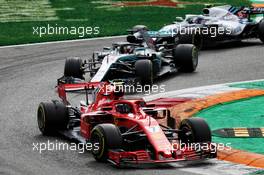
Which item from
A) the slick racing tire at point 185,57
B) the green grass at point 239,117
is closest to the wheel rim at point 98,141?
the green grass at point 239,117

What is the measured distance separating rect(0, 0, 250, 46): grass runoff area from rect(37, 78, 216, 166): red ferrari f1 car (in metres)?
13.3

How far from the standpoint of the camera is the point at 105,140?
14.3 meters

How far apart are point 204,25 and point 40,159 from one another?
13157mm

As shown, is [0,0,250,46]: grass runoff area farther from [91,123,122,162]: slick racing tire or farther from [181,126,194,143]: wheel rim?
[91,123,122,162]: slick racing tire

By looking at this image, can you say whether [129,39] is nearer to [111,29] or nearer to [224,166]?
[111,29]

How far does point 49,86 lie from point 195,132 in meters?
8.34

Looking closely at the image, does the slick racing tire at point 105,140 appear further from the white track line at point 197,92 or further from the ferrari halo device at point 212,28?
the ferrari halo device at point 212,28

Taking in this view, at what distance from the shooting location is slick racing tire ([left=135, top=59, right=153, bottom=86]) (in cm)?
2123

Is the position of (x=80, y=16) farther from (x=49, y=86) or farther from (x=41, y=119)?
(x=41, y=119)

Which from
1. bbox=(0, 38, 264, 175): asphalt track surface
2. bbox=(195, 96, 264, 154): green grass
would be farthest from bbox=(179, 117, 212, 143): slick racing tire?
bbox=(195, 96, 264, 154): green grass

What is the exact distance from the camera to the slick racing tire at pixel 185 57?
77.5 ft

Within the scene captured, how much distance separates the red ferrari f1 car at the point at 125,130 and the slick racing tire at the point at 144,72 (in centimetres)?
464

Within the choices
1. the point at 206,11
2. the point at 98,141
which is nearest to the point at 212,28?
the point at 206,11

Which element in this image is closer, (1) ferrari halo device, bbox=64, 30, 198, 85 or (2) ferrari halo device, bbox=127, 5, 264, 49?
(1) ferrari halo device, bbox=64, 30, 198, 85
